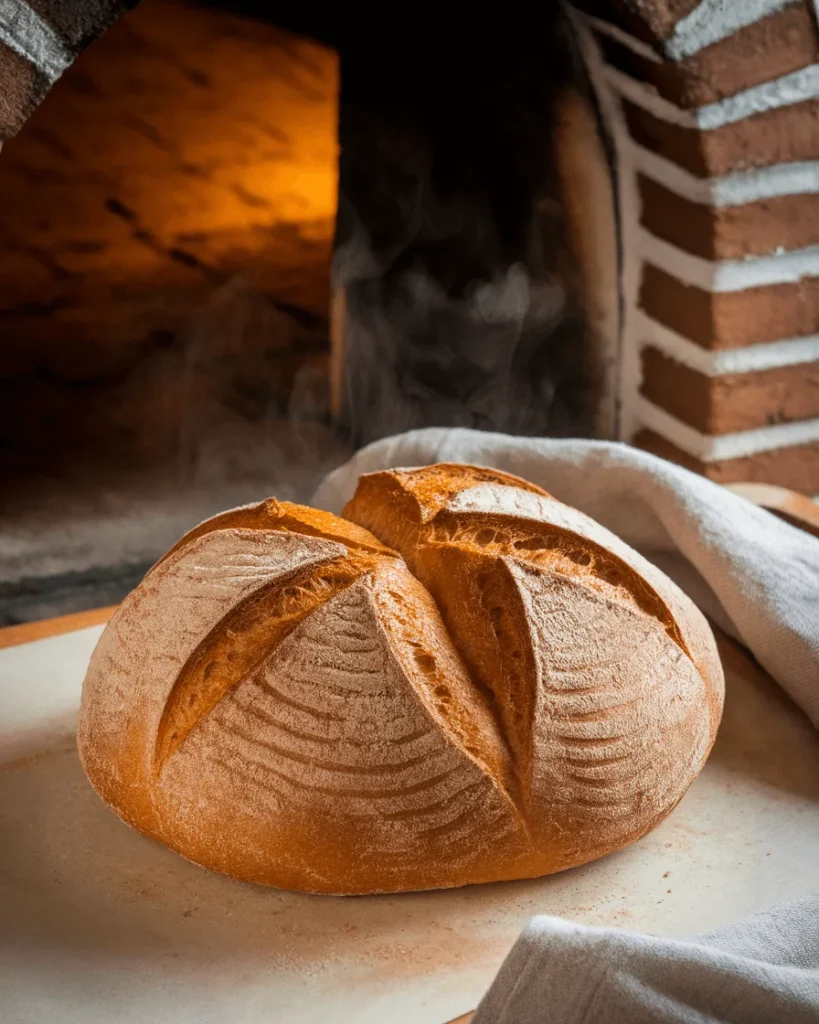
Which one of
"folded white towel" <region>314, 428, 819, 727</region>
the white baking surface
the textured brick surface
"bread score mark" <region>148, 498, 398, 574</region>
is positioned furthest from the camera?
the textured brick surface

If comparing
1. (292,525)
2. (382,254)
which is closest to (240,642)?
(292,525)

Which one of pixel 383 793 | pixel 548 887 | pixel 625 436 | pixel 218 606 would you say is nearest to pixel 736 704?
pixel 548 887

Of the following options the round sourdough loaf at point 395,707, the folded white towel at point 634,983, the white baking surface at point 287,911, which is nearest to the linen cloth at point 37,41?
the round sourdough loaf at point 395,707

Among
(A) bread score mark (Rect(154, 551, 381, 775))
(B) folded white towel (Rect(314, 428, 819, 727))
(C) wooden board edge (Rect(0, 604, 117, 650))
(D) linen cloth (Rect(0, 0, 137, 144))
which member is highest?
(D) linen cloth (Rect(0, 0, 137, 144))

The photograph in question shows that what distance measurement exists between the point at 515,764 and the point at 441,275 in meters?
1.24

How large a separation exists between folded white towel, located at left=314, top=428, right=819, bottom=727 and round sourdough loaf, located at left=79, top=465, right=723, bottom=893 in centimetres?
22

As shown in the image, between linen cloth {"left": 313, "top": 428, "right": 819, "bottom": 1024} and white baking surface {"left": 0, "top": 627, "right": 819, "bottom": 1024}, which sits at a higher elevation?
linen cloth {"left": 313, "top": 428, "right": 819, "bottom": 1024}

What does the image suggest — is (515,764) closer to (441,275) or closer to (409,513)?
(409,513)

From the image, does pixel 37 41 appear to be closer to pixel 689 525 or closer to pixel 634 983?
pixel 689 525

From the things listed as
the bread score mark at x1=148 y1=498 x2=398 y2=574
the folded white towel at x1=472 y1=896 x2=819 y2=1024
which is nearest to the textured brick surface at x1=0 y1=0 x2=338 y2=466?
the bread score mark at x1=148 y1=498 x2=398 y2=574

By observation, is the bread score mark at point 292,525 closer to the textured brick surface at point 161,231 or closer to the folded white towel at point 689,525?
the folded white towel at point 689,525

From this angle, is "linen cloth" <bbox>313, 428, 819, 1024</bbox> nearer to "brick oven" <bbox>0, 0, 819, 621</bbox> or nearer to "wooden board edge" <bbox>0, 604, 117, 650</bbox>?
"wooden board edge" <bbox>0, 604, 117, 650</bbox>

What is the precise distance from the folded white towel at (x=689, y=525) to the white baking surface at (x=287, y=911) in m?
0.16

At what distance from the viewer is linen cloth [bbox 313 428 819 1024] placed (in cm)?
81
